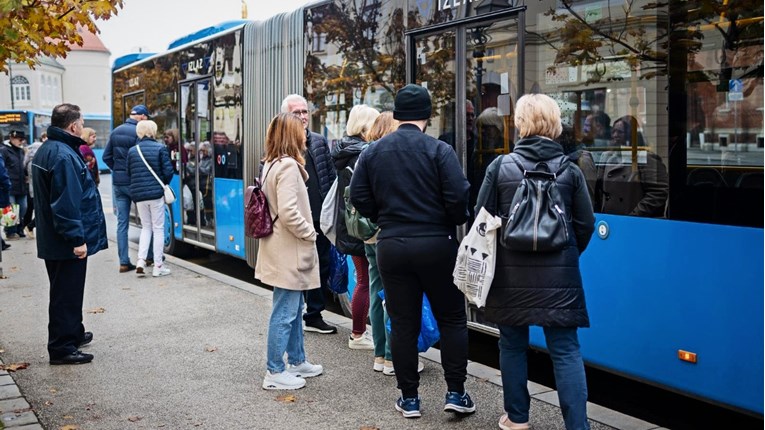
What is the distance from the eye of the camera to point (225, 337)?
778 centimetres

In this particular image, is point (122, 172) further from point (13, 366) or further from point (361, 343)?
point (361, 343)

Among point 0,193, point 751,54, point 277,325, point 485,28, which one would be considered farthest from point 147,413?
point 0,193

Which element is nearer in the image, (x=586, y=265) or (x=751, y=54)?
(x=751, y=54)

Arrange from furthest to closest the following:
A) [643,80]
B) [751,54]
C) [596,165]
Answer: [596,165] < [643,80] < [751,54]

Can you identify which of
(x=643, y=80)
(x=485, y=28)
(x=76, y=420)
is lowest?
(x=76, y=420)

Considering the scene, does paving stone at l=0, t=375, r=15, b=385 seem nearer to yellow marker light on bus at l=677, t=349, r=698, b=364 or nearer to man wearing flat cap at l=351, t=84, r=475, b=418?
man wearing flat cap at l=351, t=84, r=475, b=418

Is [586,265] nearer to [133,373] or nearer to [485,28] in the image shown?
[485,28]

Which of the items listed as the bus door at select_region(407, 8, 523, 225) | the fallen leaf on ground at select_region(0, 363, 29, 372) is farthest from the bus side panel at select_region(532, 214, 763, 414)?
the fallen leaf on ground at select_region(0, 363, 29, 372)

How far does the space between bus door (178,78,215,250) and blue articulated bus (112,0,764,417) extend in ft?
15.9

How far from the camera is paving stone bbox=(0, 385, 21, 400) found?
605cm

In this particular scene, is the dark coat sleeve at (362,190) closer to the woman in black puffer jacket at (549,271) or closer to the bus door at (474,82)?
the woman in black puffer jacket at (549,271)

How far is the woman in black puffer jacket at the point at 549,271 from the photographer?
455cm

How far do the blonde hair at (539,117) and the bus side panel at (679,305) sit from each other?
0.95 meters

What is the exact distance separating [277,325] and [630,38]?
9.13 feet
